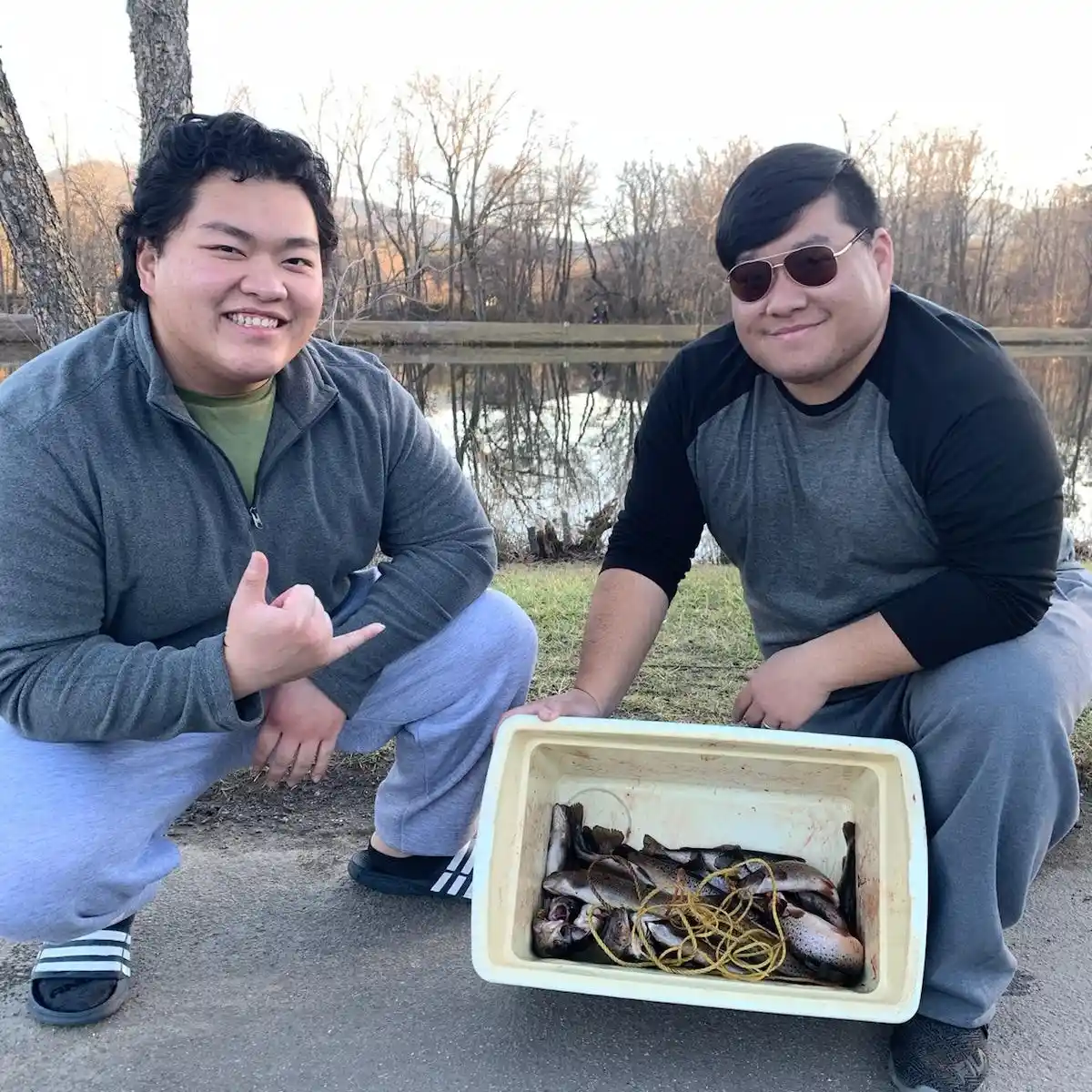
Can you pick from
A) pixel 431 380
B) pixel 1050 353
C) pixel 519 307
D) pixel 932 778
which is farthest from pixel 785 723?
pixel 519 307

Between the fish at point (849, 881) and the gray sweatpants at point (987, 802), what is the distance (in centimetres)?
23

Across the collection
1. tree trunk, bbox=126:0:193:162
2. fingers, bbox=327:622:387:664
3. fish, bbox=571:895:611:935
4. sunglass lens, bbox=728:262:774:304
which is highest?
tree trunk, bbox=126:0:193:162

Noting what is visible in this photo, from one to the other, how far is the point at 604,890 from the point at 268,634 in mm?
817

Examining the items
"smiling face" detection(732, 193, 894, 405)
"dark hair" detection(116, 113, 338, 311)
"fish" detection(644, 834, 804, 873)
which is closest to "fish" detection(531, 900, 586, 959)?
"fish" detection(644, 834, 804, 873)

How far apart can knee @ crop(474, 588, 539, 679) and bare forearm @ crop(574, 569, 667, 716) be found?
0.41 feet

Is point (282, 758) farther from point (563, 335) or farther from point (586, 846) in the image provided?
point (563, 335)

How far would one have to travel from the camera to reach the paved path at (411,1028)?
1.56 m

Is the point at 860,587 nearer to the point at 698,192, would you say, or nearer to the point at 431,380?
the point at 431,380

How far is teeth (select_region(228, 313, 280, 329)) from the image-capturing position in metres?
1.76

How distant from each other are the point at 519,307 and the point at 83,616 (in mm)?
35056

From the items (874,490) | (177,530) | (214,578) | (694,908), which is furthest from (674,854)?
(177,530)

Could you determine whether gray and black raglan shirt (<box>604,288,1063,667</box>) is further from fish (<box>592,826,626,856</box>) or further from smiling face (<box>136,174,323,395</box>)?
smiling face (<box>136,174,323,395</box>)

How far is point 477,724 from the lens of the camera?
2.03 meters

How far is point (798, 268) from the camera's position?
1.77m
